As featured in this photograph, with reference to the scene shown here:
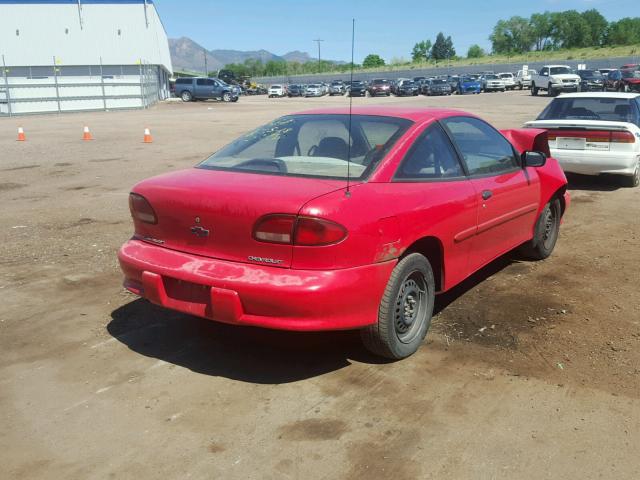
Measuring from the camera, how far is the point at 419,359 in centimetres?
395

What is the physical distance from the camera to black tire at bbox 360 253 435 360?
3.66 metres

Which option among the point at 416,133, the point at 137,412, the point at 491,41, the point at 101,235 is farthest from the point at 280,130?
the point at 491,41

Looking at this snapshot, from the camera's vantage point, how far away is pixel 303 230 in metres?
3.31

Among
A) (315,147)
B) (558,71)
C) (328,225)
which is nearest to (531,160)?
(315,147)

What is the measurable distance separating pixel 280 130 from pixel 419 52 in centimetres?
16121

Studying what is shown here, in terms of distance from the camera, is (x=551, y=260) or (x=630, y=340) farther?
(x=551, y=260)

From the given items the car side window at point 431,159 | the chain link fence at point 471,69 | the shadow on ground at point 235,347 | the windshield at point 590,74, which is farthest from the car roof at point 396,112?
the chain link fence at point 471,69

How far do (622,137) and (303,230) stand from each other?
295 inches

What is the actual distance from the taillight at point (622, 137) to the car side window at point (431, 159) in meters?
5.84

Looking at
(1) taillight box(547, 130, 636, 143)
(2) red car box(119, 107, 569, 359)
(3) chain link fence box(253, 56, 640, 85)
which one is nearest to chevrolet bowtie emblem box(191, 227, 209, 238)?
(2) red car box(119, 107, 569, 359)

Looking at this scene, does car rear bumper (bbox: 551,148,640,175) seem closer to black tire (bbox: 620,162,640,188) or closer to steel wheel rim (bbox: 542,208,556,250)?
black tire (bbox: 620,162,640,188)

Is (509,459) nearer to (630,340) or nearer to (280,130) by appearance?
(630,340)

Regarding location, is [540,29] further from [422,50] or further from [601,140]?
[601,140]

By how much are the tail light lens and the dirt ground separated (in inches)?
34.7
